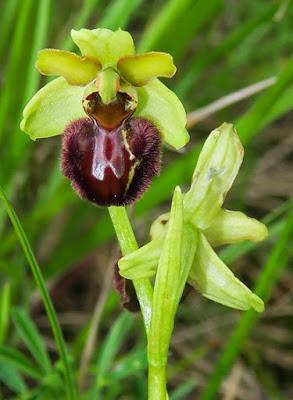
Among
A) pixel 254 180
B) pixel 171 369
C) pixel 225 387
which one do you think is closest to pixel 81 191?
pixel 171 369

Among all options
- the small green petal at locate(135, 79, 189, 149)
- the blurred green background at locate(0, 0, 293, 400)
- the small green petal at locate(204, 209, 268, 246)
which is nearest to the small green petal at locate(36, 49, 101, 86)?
the small green petal at locate(135, 79, 189, 149)

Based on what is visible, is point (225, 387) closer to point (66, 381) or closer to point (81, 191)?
point (66, 381)

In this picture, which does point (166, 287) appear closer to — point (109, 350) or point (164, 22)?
point (109, 350)

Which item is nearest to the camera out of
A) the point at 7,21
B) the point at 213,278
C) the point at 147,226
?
the point at 213,278

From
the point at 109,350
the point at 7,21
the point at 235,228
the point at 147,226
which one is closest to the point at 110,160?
the point at 235,228

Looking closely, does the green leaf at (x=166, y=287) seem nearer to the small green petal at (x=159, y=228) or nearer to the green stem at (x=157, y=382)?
the green stem at (x=157, y=382)

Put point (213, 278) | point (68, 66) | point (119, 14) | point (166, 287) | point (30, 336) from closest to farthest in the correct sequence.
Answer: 1. point (166, 287)
2. point (213, 278)
3. point (68, 66)
4. point (30, 336)
5. point (119, 14)

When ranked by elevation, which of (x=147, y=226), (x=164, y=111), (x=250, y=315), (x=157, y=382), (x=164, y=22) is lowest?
(x=147, y=226)

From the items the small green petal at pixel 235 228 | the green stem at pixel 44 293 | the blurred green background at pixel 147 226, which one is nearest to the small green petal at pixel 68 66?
the green stem at pixel 44 293
